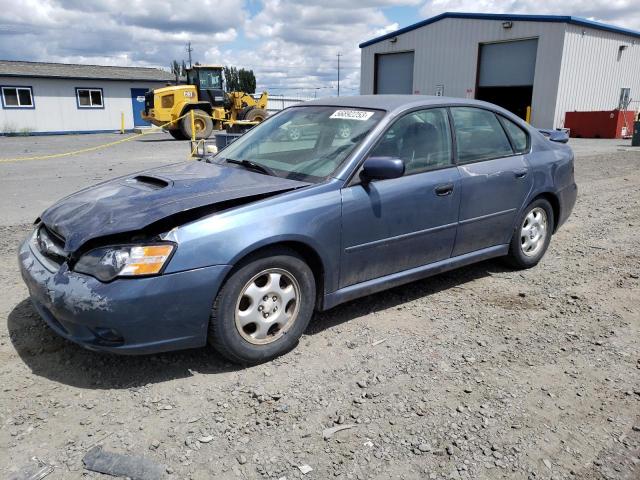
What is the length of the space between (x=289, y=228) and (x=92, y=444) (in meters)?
1.51

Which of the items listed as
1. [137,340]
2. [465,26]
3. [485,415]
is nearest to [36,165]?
[137,340]

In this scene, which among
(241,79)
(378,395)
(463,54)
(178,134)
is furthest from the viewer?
(241,79)

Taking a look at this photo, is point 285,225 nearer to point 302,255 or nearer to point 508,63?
point 302,255

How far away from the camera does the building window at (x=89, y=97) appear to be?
3244cm

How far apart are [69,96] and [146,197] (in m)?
33.3

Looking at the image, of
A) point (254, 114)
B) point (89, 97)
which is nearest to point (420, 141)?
point (254, 114)

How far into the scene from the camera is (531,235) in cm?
487

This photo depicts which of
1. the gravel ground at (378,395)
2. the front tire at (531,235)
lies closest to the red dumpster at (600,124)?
the front tire at (531,235)

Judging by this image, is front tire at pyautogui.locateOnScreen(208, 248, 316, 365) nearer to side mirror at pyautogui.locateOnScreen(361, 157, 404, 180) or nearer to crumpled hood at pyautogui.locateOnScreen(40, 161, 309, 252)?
crumpled hood at pyautogui.locateOnScreen(40, 161, 309, 252)

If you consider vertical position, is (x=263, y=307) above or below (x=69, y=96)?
below

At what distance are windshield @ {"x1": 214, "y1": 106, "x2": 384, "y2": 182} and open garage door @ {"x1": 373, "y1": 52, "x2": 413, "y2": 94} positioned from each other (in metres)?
26.6

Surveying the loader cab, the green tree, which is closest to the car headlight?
the loader cab

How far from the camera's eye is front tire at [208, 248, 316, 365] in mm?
2971

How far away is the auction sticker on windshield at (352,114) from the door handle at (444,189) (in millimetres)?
738
